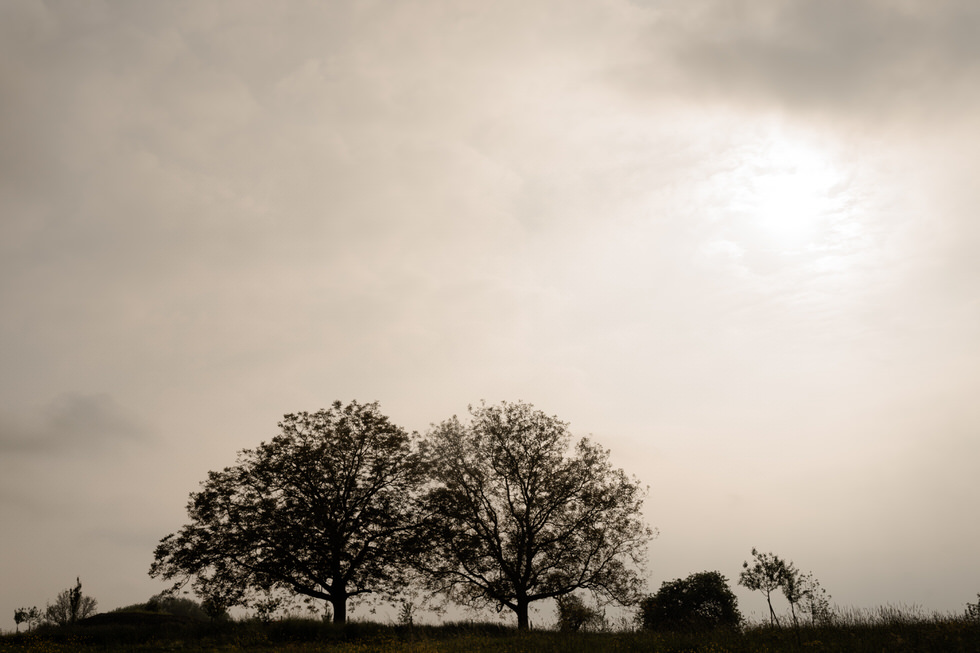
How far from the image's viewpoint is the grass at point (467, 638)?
67.2 ft

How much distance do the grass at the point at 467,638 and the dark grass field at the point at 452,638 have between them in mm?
38

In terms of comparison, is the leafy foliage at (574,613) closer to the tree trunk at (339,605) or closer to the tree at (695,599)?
the tree trunk at (339,605)

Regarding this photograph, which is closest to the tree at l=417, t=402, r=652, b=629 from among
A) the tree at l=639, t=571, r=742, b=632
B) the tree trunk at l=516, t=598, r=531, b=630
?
the tree trunk at l=516, t=598, r=531, b=630

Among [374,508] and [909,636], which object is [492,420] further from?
[909,636]

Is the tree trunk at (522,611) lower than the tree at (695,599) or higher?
higher

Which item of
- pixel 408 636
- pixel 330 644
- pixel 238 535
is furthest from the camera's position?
pixel 238 535

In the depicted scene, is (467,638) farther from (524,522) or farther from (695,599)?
(695,599)

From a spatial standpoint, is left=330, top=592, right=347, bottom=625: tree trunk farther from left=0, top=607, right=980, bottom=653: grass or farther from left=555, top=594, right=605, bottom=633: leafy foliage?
left=555, top=594, right=605, bottom=633: leafy foliage

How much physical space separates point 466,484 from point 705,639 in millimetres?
20990

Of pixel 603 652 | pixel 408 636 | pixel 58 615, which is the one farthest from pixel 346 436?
pixel 58 615

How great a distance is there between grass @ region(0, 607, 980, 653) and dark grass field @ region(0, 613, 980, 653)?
4cm

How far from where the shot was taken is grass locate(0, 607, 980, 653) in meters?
20.5

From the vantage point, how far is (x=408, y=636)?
30.3m

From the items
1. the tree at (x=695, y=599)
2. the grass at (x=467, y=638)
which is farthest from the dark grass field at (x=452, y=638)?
the tree at (x=695, y=599)
